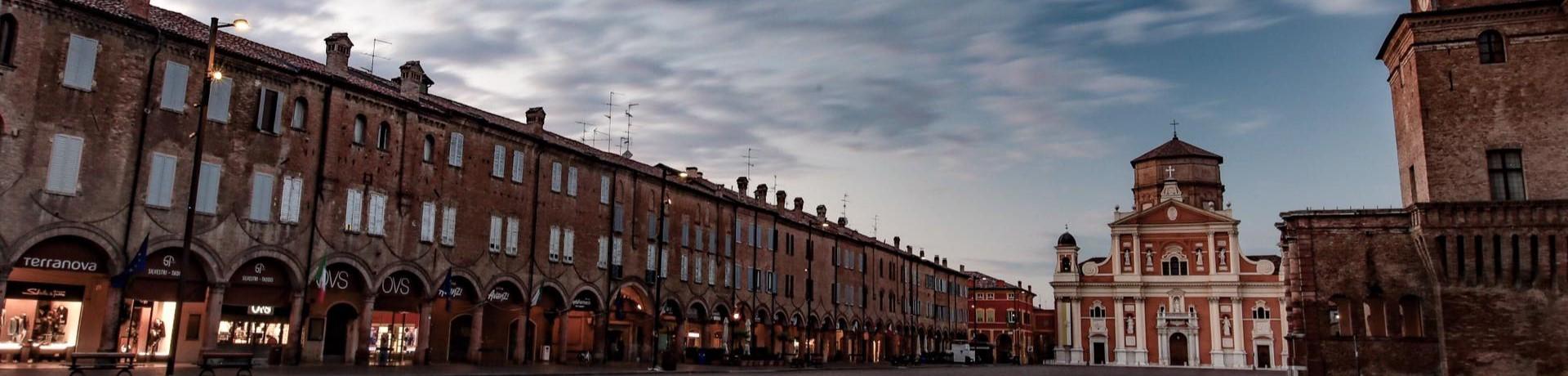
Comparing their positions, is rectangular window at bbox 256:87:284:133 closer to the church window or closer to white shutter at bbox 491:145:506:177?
white shutter at bbox 491:145:506:177

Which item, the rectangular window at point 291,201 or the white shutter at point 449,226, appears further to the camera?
the white shutter at point 449,226

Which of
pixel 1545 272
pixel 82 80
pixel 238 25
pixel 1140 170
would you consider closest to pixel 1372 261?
pixel 1545 272

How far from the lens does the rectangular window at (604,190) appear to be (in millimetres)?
43188

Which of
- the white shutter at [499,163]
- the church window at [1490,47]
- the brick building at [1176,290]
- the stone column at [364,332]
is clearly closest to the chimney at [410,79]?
the white shutter at [499,163]

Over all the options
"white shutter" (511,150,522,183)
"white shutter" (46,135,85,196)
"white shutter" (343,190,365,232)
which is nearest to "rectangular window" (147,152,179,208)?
"white shutter" (46,135,85,196)

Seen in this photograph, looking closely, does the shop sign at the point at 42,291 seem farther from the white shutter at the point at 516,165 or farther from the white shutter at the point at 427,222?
the white shutter at the point at 516,165

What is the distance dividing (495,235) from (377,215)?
17.2 ft

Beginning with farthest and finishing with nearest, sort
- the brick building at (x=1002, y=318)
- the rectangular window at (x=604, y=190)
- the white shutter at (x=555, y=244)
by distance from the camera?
1. the brick building at (x=1002, y=318)
2. the rectangular window at (x=604, y=190)
3. the white shutter at (x=555, y=244)

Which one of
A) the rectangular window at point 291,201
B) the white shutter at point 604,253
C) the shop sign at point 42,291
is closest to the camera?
the shop sign at point 42,291

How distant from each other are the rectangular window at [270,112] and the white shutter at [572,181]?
12.7 meters

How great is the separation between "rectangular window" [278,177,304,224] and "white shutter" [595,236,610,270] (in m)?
13.9

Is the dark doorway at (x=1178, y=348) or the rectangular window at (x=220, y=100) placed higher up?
the rectangular window at (x=220, y=100)

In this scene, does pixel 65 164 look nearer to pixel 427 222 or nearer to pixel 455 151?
pixel 427 222

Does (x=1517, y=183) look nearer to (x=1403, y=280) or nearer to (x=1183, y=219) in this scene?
(x=1403, y=280)
